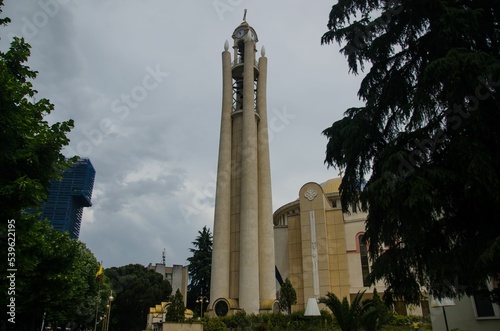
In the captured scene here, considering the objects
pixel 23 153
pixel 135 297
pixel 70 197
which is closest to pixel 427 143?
pixel 23 153

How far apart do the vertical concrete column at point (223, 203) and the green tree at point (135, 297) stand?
1952 cm

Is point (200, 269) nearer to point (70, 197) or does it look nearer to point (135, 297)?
point (135, 297)

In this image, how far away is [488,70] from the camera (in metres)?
7.11

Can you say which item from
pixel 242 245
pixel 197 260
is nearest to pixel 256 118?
pixel 242 245

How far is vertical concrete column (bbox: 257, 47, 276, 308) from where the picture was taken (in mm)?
31612

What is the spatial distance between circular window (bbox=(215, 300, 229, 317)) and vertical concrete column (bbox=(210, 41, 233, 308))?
1213 millimetres

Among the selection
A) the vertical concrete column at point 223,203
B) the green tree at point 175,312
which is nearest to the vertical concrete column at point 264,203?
the vertical concrete column at point 223,203

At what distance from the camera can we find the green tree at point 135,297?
157 feet

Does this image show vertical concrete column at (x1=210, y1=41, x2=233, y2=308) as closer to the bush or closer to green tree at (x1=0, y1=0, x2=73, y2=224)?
the bush

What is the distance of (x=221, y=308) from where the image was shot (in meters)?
29.4

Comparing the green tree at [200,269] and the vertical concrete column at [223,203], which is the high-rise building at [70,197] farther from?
the vertical concrete column at [223,203]

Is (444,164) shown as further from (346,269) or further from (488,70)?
(346,269)

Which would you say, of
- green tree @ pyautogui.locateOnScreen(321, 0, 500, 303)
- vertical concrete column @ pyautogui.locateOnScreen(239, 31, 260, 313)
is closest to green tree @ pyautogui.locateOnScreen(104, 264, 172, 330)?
vertical concrete column @ pyautogui.locateOnScreen(239, 31, 260, 313)

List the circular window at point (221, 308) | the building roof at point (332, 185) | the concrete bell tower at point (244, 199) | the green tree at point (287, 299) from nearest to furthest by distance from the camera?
1. the circular window at point (221, 308)
2. the green tree at point (287, 299)
3. the concrete bell tower at point (244, 199)
4. the building roof at point (332, 185)
